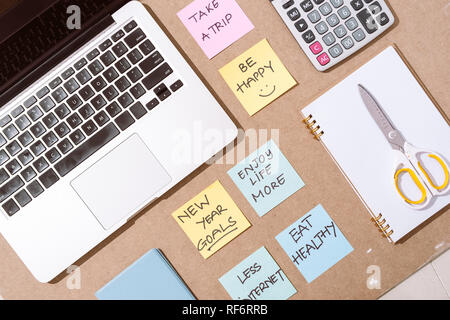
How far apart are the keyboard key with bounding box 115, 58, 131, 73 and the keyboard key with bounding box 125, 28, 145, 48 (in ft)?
0.08

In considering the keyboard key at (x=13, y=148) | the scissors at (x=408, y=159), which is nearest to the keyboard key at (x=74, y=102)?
the keyboard key at (x=13, y=148)

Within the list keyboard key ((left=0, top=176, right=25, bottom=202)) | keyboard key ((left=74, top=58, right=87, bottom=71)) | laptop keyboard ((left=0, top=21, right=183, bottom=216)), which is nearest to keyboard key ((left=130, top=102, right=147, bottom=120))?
laptop keyboard ((left=0, top=21, right=183, bottom=216))

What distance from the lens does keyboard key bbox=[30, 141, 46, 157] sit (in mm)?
655

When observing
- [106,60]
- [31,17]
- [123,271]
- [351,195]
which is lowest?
[351,195]

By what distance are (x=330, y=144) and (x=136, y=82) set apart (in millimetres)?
325

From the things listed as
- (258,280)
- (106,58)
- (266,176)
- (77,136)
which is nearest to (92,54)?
(106,58)

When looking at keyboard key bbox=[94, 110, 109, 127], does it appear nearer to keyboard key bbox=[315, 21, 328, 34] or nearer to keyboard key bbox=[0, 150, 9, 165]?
keyboard key bbox=[0, 150, 9, 165]

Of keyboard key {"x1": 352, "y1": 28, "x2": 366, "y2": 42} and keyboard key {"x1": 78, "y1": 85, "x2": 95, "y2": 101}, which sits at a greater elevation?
keyboard key {"x1": 78, "y1": 85, "x2": 95, "y2": 101}

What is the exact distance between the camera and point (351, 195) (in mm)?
706

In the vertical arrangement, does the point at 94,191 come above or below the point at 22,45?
below

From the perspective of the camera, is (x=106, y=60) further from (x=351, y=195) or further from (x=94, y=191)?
(x=351, y=195)

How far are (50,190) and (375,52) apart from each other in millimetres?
562

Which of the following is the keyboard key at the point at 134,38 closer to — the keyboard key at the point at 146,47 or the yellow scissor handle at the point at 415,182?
the keyboard key at the point at 146,47
